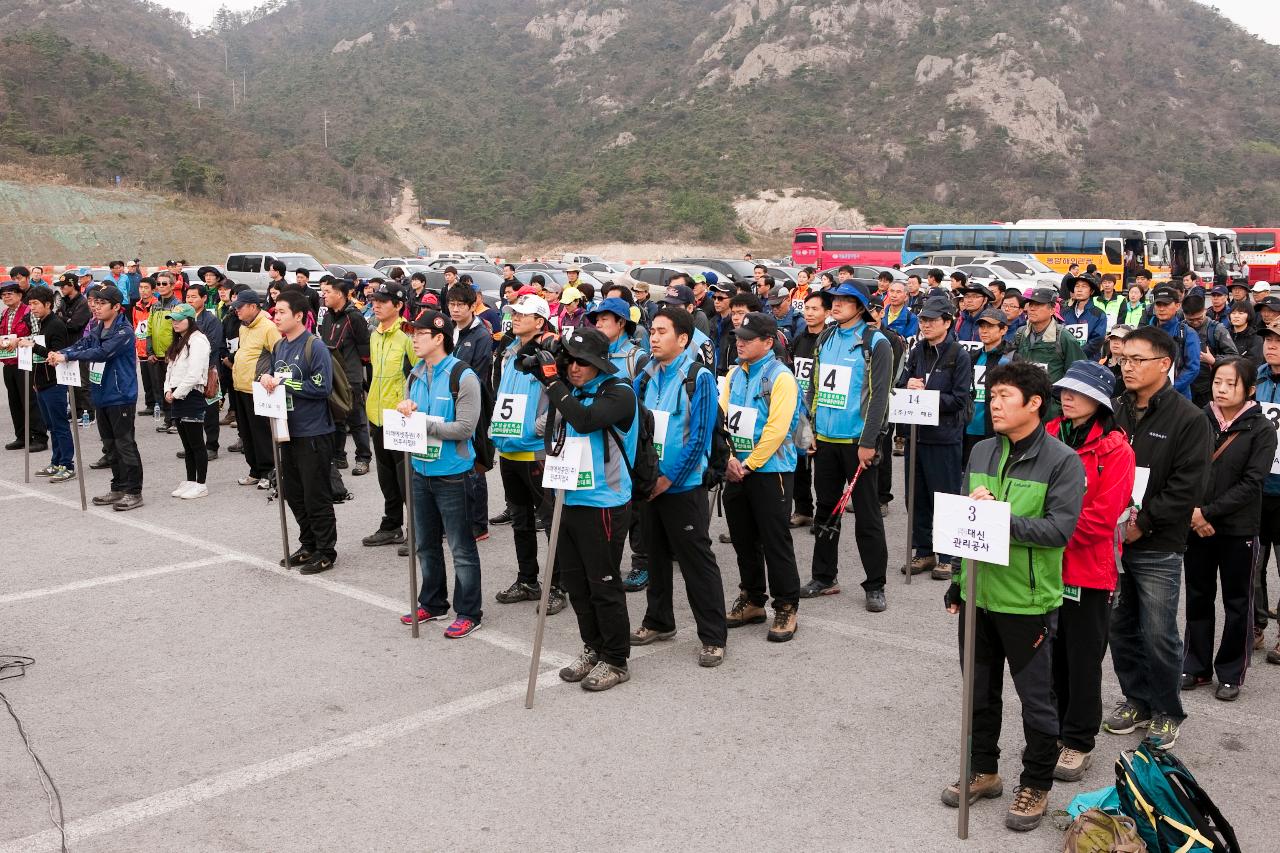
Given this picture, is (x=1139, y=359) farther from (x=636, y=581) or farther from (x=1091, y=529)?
(x=636, y=581)

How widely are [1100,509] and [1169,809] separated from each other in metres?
1.18

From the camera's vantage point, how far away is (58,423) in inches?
450

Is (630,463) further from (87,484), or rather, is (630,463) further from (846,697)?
(87,484)

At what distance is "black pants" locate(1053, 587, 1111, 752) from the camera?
4406mm

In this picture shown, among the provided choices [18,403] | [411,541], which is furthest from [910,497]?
[18,403]

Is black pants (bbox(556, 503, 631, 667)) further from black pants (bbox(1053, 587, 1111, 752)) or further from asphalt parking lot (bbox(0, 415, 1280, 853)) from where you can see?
black pants (bbox(1053, 587, 1111, 752))

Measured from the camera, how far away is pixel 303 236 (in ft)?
181

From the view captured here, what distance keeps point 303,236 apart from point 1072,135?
62755 mm

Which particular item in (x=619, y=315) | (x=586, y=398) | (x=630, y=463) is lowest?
(x=630, y=463)

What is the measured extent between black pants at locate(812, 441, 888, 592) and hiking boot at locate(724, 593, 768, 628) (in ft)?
2.62

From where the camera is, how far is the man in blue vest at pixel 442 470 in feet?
21.0

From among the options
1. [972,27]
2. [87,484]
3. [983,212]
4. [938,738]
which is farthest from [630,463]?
[972,27]

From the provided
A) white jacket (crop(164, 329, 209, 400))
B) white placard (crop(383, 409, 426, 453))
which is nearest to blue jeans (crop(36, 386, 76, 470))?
white jacket (crop(164, 329, 209, 400))

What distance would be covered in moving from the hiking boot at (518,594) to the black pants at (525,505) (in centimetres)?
4
